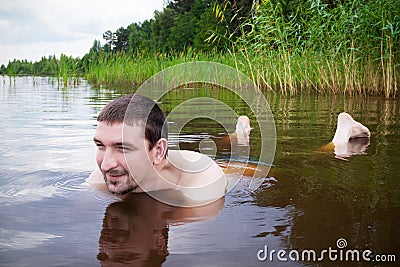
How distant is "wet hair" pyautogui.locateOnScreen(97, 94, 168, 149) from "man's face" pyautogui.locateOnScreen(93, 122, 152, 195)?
0.03 metres

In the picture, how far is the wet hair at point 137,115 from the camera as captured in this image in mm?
2324

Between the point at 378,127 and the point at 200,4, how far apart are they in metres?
43.1

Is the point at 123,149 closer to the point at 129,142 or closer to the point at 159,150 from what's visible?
the point at 129,142

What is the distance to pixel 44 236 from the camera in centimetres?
190

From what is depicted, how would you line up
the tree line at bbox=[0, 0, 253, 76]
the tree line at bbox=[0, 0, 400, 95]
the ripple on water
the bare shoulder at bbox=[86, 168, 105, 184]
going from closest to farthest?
the ripple on water, the bare shoulder at bbox=[86, 168, 105, 184], the tree line at bbox=[0, 0, 400, 95], the tree line at bbox=[0, 0, 253, 76]

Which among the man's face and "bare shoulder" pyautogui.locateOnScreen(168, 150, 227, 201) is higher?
the man's face

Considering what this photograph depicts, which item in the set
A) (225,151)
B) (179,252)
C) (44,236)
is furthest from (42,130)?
(179,252)

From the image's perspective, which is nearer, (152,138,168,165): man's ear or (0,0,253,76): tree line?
(152,138,168,165): man's ear

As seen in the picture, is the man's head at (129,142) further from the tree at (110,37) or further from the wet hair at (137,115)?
the tree at (110,37)

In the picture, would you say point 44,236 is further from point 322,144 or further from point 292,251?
point 322,144

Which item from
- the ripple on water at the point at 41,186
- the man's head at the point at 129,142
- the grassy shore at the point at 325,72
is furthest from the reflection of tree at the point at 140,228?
the grassy shore at the point at 325,72

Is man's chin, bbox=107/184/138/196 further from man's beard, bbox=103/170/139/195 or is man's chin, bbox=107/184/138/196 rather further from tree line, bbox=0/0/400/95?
tree line, bbox=0/0/400/95

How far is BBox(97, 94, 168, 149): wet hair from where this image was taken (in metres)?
2.32

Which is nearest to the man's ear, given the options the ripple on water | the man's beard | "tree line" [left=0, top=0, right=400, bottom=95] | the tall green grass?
the man's beard
